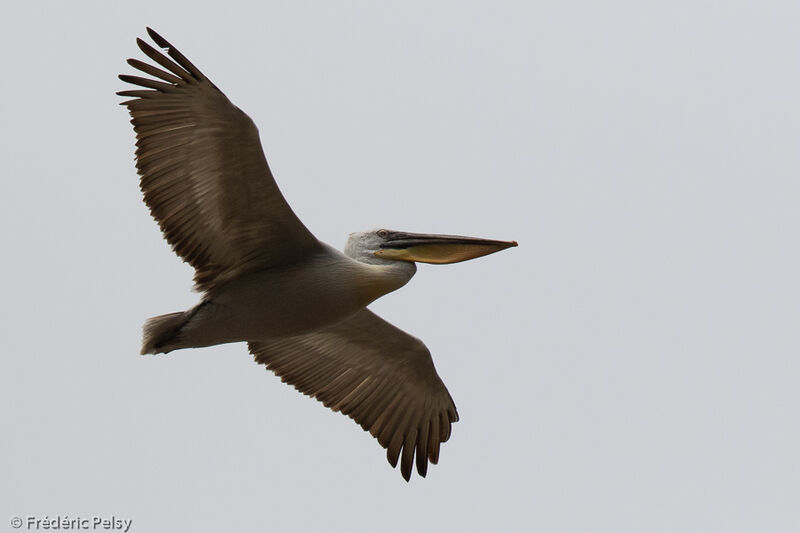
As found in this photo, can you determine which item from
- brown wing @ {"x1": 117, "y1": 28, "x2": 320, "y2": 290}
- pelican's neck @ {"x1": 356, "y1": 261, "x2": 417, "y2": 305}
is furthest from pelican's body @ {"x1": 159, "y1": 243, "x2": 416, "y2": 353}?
brown wing @ {"x1": 117, "y1": 28, "x2": 320, "y2": 290}

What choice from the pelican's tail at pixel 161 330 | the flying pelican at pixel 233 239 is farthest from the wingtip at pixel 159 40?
the pelican's tail at pixel 161 330

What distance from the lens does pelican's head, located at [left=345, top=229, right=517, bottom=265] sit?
11.1 meters

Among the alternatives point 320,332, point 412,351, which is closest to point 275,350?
point 320,332

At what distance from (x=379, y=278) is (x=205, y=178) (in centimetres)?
157

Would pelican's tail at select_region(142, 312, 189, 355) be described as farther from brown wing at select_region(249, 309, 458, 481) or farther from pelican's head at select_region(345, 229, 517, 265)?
brown wing at select_region(249, 309, 458, 481)

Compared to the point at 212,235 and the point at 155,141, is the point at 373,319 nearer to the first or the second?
the point at 212,235

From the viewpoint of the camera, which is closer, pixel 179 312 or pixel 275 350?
pixel 179 312

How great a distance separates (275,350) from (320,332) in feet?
1.46

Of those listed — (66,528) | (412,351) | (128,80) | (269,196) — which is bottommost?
(66,528)

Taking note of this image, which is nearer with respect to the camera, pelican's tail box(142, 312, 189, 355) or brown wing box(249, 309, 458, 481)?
pelican's tail box(142, 312, 189, 355)

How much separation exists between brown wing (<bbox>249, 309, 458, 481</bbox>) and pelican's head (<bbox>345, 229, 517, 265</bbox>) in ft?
4.59

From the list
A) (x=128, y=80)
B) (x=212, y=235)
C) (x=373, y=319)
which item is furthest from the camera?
(x=373, y=319)

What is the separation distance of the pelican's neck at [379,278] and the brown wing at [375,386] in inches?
58.8

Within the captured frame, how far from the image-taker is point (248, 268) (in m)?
10.9
